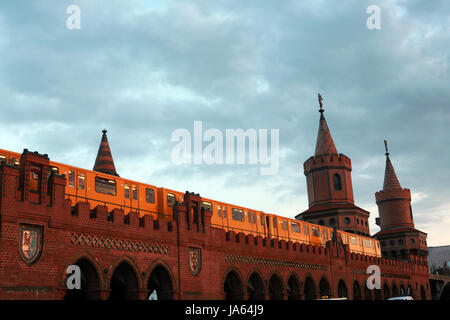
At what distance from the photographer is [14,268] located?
71.5 ft

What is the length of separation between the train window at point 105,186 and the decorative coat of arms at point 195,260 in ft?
20.1

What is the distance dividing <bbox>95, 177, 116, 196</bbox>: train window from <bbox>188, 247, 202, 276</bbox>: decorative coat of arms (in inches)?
241

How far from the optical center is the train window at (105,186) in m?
28.3

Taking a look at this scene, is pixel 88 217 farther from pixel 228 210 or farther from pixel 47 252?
pixel 228 210

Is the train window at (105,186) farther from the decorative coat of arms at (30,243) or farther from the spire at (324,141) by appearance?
the spire at (324,141)

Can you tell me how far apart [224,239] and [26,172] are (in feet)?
48.3

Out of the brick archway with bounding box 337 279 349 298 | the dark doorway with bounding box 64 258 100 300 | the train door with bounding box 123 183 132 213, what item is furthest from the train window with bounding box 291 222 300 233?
the dark doorway with bounding box 64 258 100 300

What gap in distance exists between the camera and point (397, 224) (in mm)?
73250

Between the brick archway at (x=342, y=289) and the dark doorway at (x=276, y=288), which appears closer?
the dark doorway at (x=276, y=288)

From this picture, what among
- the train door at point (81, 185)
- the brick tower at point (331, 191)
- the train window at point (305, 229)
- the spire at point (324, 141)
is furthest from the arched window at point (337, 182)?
the train door at point (81, 185)

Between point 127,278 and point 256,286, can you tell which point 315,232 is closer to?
point 256,286

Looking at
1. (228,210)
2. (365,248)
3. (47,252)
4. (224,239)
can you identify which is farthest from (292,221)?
(47,252)

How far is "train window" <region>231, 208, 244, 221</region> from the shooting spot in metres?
38.3

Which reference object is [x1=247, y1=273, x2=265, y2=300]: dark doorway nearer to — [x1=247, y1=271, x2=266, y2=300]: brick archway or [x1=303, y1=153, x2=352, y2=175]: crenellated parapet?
[x1=247, y1=271, x2=266, y2=300]: brick archway
